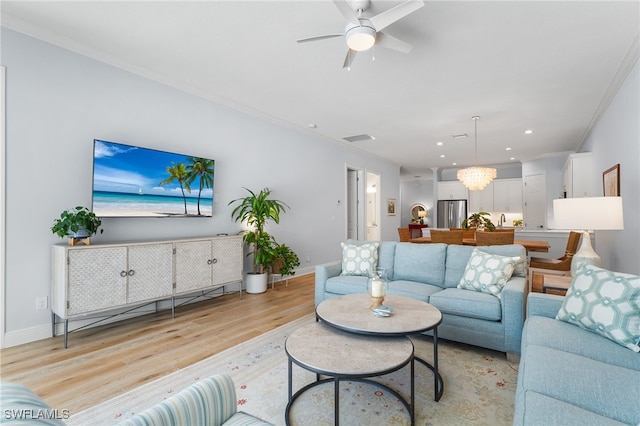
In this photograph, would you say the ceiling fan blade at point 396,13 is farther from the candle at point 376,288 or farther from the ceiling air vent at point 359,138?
the ceiling air vent at point 359,138

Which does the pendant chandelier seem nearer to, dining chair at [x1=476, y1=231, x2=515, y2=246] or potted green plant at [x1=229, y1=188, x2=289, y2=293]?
dining chair at [x1=476, y1=231, x2=515, y2=246]

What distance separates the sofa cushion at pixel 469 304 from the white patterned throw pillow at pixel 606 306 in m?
0.52

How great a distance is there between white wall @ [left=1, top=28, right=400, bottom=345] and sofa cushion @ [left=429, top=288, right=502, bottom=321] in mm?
3051

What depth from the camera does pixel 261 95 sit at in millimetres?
4156

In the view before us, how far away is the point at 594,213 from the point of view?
270cm

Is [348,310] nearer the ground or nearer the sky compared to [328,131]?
nearer the ground

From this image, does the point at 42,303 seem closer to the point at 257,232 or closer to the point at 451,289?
the point at 257,232

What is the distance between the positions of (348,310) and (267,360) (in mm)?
812

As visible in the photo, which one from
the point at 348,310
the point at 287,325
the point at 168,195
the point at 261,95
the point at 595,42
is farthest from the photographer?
the point at 261,95

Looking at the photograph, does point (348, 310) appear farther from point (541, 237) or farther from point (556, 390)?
point (541, 237)

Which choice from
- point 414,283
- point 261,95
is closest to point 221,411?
point 414,283

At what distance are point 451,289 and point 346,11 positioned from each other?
2.55 metres

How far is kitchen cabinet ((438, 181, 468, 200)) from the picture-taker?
9.67 meters

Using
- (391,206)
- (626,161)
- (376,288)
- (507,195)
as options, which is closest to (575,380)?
(376,288)
